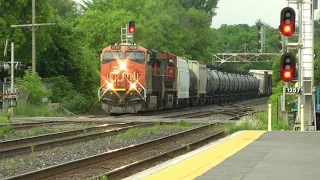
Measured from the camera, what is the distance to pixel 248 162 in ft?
35.5

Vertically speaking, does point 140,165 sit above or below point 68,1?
below

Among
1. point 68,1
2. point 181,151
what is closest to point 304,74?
point 181,151

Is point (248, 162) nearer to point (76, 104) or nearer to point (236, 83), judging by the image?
point (76, 104)

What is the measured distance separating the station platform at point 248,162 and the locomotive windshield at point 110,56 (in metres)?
18.4

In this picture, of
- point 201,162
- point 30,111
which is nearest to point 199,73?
point 30,111

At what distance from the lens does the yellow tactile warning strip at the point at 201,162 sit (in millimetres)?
9295

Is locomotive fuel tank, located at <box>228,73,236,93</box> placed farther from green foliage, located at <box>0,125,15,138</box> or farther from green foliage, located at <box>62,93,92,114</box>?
green foliage, located at <box>0,125,15,138</box>

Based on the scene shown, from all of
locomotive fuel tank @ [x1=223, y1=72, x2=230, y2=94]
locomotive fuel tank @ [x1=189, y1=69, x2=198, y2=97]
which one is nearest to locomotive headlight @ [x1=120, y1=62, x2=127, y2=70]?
locomotive fuel tank @ [x1=189, y1=69, x2=198, y2=97]

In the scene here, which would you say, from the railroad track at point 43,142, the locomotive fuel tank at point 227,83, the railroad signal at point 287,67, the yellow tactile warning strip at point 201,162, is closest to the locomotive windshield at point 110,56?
the railroad track at point 43,142

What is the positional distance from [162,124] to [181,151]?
9847 millimetres

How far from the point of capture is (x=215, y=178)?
8.85 metres

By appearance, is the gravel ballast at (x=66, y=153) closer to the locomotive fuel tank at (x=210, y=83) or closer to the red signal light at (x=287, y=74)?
the red signal light at (x=287, y=74)

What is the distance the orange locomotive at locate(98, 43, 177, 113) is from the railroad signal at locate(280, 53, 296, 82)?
15.5 metres

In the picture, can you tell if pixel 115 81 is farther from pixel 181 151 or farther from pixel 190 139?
pixel 181 151
